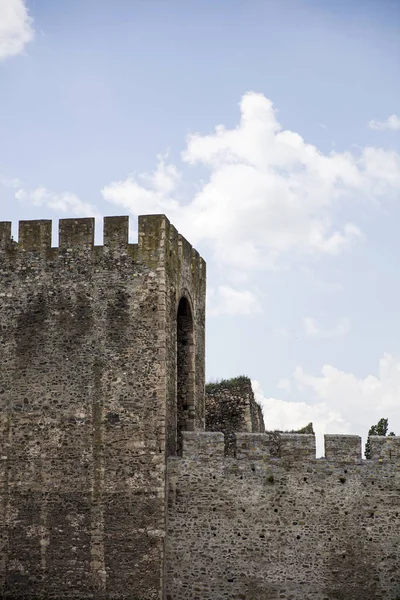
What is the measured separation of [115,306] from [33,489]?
165 inches

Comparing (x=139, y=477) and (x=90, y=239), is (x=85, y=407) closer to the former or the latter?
(x=139, y=477)

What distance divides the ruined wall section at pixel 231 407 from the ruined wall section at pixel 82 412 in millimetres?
7526

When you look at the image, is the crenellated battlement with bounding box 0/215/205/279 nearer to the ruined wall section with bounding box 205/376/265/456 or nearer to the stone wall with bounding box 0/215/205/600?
the stone wall with bounding box 0/215/205/600

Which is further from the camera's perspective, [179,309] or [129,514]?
[179,309]

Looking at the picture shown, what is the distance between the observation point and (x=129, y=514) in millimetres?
18891

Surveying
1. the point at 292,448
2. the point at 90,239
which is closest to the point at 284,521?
the point at 292,448

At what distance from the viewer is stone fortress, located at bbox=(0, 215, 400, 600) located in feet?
62.1

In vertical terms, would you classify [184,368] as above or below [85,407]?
above

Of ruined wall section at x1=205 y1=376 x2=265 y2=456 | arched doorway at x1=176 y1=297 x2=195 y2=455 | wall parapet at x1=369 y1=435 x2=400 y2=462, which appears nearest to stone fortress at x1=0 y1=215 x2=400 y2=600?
wall parapet at x1=369 y1=435 x2=400 y2=462

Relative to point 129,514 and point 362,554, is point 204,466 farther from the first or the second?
point 362,554

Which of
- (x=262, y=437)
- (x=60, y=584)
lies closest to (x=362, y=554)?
(x=262, y=437)

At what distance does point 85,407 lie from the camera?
1950 cm

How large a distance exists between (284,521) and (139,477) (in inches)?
125

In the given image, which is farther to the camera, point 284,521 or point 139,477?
point 284,521
